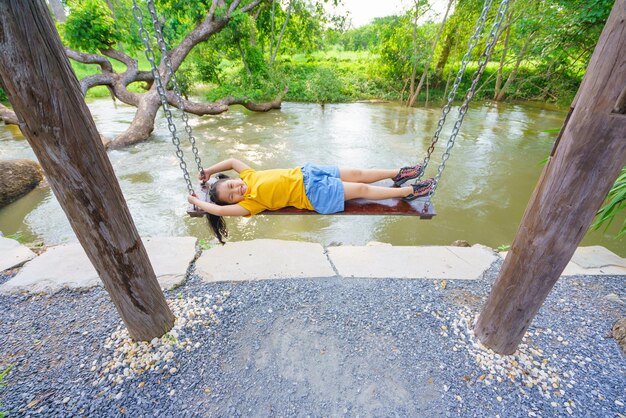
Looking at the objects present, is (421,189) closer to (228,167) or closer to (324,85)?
(228,167)

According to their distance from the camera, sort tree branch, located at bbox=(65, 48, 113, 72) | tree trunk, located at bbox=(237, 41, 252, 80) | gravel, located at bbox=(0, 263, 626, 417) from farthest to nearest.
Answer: tree trunk, located at bbox=(237, 41, 252, 80), tree branch, located at bbox=(65, 48, 113, 72), gravel, located at bbox=(0, 263, 626, 417)

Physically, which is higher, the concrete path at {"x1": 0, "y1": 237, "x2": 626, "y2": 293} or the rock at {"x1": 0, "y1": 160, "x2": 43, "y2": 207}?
the concrete path at {"x1": 0, "y1": 237, "x2": 626, "y2": 293}

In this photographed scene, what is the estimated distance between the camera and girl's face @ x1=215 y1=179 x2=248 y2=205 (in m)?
2.57

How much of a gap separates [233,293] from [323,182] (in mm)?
1193

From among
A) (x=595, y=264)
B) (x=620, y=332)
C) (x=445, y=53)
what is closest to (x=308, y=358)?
(x=620, y=332)

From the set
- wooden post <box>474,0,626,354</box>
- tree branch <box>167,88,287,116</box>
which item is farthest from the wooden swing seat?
tree branch <box>167,88,287,116</box>

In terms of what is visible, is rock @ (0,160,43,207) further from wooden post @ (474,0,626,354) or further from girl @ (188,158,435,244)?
wooden post @ (474,0,626,354)

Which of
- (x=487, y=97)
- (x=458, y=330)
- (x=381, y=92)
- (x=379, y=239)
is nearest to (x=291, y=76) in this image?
(x=381, y=92)

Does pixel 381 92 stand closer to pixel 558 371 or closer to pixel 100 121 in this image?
pixel 100 121

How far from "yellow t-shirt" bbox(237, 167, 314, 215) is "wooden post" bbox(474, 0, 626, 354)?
4.95 feet

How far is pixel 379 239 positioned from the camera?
4.27 m

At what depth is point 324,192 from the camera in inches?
97.0

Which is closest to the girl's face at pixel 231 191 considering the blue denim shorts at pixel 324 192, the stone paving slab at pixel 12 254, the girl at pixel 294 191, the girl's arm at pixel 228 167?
the girl at pixel 294 191

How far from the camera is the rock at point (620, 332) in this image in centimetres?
206
